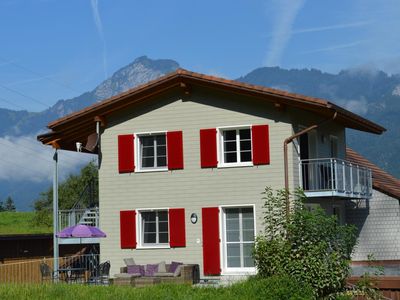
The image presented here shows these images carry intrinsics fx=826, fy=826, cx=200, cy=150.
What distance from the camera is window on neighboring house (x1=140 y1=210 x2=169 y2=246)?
25703mm

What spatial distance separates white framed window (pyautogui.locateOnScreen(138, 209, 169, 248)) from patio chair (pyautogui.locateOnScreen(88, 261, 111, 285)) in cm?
126

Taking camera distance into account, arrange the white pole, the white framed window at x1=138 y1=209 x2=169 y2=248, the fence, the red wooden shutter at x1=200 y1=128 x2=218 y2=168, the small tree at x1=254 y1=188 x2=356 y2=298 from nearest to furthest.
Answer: the small tree at x1=254 y1=188 x2=356 y2=298 < the red wooden shutter at x1=200 y1=128 x2=218 y2=168 < the white framed window at x1=138 y1=209 x2=169 y2=248 < the white pole < the fence

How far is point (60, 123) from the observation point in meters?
26.6

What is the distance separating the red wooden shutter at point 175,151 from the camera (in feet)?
83.6

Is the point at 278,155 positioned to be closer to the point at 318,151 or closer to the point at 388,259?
the point at 318,151

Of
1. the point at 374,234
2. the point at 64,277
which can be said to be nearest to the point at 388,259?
the point at 374,234

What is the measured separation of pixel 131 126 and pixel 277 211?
6581 mm

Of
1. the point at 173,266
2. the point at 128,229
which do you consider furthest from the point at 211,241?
the point at 128,229

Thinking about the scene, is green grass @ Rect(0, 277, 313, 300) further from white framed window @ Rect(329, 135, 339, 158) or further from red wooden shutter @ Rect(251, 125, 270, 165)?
white framed window @ Rect(329, 135, 339, 158)

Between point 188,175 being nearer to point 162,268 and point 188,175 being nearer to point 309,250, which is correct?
point 162,268

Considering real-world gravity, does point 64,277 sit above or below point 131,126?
below

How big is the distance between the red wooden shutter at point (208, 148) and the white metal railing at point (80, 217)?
170 inches

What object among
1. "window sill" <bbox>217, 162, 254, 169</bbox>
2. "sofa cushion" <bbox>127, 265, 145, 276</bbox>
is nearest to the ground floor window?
"window sill" <bbox>217, 162, 254, 169</bbox>

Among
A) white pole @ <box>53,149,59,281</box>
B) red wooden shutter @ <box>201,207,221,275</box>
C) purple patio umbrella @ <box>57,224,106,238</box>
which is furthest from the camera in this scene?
white pole @ <box>53,149,59,281</box>
